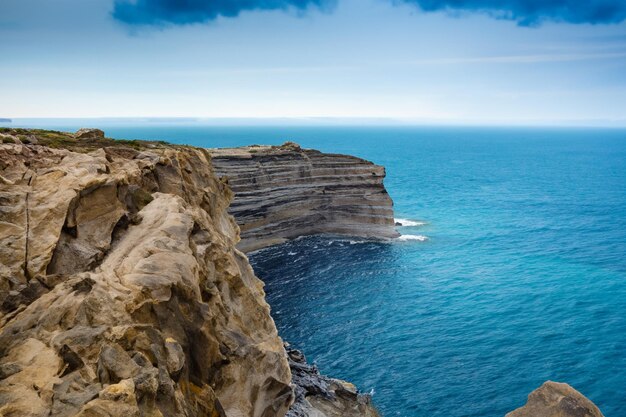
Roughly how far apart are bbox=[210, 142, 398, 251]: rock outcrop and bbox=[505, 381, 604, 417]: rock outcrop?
69339 mm

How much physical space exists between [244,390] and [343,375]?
75.3 feet

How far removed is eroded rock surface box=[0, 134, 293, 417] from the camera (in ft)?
55.0

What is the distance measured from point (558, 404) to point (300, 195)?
78892 millimetres

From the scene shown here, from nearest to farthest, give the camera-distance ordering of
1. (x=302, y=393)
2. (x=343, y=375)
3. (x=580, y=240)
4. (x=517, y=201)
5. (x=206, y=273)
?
1. (x=206, y=273)
2. (x=302, y=393)
3. (x=343, y=375)
4. (x=580, y=240)
5. (x=517, y=201)

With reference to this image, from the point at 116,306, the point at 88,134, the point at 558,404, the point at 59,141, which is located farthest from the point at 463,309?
the point at 116,306

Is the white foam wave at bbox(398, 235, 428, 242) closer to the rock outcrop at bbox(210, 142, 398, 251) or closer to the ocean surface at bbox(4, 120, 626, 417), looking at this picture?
the ocean surface at bbox(4, 120, 626, 417)

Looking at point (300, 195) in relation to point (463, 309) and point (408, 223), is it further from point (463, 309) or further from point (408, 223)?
point (463, 309)

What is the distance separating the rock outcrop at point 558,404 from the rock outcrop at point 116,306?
13114 mm

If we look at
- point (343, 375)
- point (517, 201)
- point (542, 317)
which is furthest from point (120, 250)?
point (517, 201)

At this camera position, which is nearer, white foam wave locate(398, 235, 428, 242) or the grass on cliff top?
the grass on cliff top

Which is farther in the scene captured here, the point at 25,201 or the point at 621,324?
the point at 621,324

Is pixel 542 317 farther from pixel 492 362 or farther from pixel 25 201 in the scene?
pixel 25 201

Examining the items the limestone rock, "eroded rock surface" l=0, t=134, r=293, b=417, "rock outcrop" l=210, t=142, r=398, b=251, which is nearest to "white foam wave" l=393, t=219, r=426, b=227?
"rock outcrop" l=210, t=142, r=398, b=251

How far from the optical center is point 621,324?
56250mm
